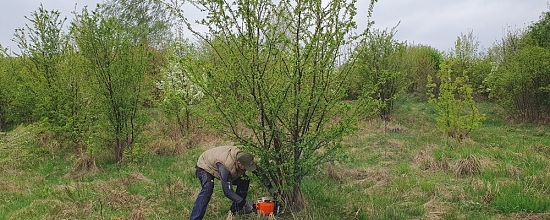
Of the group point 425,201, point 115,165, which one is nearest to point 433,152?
point 425,201

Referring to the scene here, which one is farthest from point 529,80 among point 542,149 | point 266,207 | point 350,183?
point 266,207

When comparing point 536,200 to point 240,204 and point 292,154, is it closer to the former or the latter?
point 292,154

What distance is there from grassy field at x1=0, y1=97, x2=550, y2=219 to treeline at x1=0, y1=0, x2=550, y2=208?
64 centimetres

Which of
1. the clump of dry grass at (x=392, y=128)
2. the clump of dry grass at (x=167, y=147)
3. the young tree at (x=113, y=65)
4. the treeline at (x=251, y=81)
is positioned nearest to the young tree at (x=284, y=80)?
the treeline at (x=251, y=81)

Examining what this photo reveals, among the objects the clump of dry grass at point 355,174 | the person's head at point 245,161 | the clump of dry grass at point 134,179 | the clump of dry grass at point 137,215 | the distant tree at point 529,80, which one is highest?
the distant tree at point 529,80

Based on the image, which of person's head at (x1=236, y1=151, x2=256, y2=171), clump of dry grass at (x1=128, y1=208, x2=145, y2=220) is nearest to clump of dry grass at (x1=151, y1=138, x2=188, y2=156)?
clump of dry grass at (x1=128, y1=208, x2=145, y2=220)

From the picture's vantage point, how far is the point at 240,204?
19.6 feet

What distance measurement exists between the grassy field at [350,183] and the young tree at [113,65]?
1109 mm

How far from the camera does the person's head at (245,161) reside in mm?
5629

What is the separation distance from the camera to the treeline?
5332 millimetres

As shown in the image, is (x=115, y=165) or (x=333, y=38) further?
(x=115, y=165)

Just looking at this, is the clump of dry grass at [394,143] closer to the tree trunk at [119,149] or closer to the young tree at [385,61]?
the young tree at [385,61]

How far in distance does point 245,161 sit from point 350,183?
2407 mm

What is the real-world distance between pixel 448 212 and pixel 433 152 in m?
3.85
